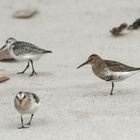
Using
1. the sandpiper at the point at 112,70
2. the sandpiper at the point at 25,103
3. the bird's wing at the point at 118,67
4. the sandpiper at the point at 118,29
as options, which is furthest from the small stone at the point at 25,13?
the sandpiper at the point at 25,103

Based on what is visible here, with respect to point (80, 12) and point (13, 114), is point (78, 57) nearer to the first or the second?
point (80, 12)

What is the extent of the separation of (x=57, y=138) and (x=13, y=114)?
1.42m

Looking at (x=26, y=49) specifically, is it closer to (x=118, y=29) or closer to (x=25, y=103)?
(x=118, y=29)

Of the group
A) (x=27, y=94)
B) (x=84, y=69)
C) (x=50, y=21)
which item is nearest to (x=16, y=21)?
(x=50, y=21)

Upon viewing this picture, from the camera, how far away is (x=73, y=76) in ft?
39.2

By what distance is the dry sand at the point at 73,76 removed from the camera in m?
8.73

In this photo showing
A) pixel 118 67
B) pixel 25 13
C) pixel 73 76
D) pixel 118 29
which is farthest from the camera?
pixel 25 13

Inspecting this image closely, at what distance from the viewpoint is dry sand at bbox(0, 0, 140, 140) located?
28.6ft

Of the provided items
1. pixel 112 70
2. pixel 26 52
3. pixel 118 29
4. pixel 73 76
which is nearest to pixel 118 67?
pixel 112 70

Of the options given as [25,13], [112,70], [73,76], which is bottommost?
[73,76]

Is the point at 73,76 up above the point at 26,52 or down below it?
below

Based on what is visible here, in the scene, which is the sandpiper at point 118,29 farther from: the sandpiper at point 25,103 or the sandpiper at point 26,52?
the sandpiper at point 25,103

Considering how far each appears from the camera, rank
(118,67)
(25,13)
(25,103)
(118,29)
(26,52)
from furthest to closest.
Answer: (25,13) → (118,29) → (26,52) → (118,67) → (25,103)

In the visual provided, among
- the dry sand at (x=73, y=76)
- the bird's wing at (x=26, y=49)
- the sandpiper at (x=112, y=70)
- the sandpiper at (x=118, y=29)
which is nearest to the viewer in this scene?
the dry sand at (x=73, y=76)
